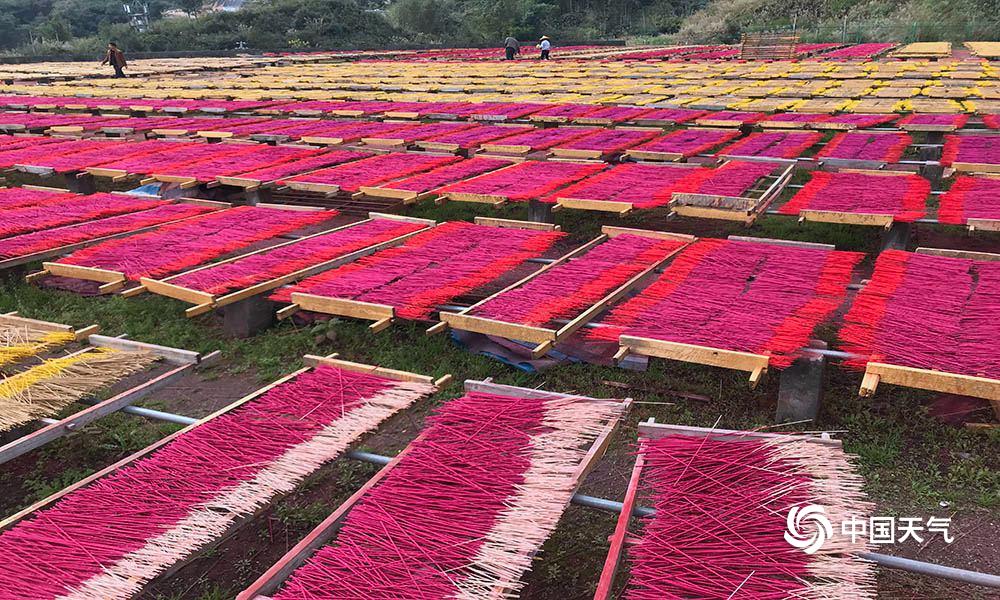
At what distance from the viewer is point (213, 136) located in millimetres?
13469

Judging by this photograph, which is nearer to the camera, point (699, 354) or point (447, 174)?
point (699, 354)

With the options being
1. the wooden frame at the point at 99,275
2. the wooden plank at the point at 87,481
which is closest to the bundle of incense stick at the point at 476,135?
the wooden frame at the point at 99,275

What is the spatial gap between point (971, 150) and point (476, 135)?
769 cm

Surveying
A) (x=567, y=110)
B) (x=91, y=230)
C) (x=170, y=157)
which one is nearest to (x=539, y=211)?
(x=91, y=230)

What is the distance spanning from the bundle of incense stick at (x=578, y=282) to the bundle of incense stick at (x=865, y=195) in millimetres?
2030

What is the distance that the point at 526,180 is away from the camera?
9.31 meters

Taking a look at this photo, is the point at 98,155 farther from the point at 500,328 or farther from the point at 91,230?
the point at 500,328

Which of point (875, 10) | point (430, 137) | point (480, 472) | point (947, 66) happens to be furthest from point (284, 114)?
point (875, 10)

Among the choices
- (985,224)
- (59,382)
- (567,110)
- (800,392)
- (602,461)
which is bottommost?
(602,461)

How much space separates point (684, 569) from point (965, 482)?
2660mm

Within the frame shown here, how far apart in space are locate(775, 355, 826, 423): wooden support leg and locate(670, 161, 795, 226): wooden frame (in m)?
2.99

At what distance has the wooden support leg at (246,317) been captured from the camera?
6.75m

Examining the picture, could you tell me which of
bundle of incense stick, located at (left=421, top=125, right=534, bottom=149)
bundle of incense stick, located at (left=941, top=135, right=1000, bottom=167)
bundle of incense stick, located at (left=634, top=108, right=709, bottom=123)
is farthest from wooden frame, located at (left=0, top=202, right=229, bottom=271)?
bundle of incense stick, located at (left=941, top=135, right=1000, bottom=167)

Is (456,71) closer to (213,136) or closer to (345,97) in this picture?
(345,97)
